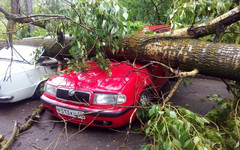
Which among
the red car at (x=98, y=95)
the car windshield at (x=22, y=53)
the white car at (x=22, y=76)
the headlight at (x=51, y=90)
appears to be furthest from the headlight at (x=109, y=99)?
the car windshield at (x=22, y=53)

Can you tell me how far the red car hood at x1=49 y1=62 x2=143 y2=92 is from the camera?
2715 millimetres

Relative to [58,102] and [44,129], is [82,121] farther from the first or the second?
[44,129]

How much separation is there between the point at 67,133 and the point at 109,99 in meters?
0.93

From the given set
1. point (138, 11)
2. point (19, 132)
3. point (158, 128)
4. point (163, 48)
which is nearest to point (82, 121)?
point (19, 132)

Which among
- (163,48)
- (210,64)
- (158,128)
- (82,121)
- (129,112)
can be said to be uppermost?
(163,48)

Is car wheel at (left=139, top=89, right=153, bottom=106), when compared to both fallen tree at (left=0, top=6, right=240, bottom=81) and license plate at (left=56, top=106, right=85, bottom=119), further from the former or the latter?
license plate at (left=56, top=106, right=85, bottom=119)

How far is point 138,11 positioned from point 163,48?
4910 mm

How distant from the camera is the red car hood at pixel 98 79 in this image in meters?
2.71

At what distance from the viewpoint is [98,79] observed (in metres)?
2.87

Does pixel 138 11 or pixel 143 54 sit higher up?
pixel 138 11

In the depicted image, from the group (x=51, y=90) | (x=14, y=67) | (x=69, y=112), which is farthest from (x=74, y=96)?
(x=14, y=67)

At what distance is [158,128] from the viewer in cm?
183

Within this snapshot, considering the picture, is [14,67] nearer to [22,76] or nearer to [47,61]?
[22,76]

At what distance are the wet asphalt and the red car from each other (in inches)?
8.5
